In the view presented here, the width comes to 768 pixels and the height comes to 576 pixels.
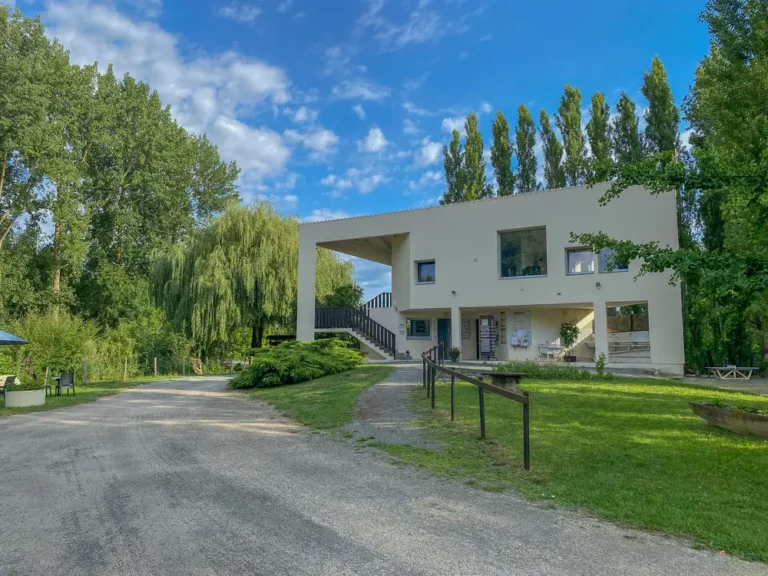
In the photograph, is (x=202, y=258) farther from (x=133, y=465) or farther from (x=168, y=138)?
(x=133, y=465)

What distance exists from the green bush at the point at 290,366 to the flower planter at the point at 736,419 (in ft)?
35.3

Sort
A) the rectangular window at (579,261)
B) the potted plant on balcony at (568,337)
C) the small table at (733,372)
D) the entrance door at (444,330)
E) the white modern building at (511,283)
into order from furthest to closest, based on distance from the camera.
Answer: the entrance door at (444,330) < the potted plant on balcony at (568,337) < the rectangular window at (579,261) < the white modern building at (511,283) < the small table at (733,372)

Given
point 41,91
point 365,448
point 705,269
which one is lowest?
point 365,448

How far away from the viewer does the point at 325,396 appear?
11.9m

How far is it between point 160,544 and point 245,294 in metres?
21.6

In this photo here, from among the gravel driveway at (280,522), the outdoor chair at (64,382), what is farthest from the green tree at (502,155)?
the gravel driveway at (280,522)

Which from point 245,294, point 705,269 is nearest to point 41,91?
point 245,294

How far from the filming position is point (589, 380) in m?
13.9

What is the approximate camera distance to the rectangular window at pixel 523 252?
19672 mm

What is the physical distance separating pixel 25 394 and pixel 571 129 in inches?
1221

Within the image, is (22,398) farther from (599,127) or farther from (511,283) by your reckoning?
(599,127)

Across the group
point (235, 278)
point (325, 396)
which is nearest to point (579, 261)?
point (325, 396)

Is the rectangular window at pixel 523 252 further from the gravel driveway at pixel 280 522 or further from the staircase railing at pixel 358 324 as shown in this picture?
the gravel driveway at pixel 280 522

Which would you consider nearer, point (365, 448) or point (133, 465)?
point (133, 465)
